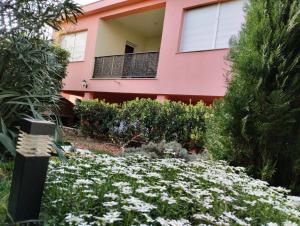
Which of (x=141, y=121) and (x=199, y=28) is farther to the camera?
(x=199, y=28)

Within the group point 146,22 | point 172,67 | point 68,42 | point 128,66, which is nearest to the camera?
point 172,67

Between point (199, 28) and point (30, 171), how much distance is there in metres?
10.8

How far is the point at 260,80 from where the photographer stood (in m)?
5.18

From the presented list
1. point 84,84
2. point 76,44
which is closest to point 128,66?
point 84,84

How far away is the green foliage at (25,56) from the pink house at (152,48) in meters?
3.91

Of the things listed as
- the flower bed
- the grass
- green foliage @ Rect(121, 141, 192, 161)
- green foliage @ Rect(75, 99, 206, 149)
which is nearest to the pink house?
green foliage @ Rect(75, 99, 206, 149)

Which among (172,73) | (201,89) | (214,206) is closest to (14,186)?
(214,206)

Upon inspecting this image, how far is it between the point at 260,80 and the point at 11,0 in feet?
13.7

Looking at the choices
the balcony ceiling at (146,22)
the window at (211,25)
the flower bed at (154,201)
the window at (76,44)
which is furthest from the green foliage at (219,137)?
the window at (76,44)

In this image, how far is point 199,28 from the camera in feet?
40.8

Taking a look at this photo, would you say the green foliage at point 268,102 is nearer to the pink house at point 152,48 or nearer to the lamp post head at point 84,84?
the pink house at point 152,48

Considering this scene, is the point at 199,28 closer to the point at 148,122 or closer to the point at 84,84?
the point at 148,122

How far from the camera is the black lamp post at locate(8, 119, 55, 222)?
8.30 ft

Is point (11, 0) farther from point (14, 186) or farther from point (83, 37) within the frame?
point (83, 37)
